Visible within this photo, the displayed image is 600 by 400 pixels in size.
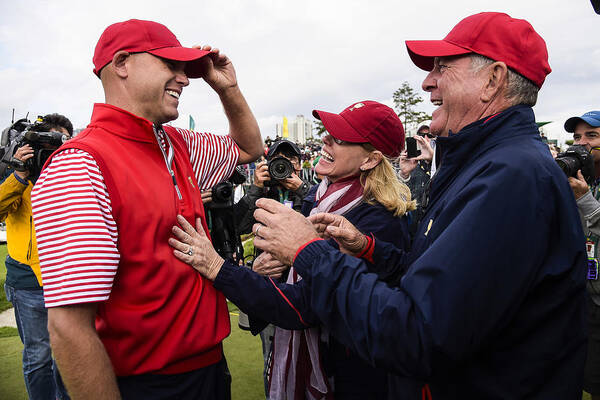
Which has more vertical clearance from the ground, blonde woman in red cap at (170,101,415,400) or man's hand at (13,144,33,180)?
man's hand at (13,144,33,180)

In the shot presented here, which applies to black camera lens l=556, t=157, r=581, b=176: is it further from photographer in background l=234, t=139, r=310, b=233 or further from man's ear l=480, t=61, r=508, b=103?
photographer in background l=234, t=139, r=310, b=233

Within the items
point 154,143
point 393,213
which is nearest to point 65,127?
point 154,143

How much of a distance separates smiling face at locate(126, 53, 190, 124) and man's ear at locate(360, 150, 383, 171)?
124 centimetres

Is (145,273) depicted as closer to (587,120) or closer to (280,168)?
(280,168)

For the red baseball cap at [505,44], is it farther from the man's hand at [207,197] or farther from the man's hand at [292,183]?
the man's hand at [292,183]

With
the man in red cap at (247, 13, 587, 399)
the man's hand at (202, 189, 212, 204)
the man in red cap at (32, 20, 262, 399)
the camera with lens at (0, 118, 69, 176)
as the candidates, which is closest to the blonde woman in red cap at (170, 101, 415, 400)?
the man in red cap at (32, 20, 262, 399)

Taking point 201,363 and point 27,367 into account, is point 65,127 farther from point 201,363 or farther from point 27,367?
point 201,363

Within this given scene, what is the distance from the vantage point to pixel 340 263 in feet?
4.06

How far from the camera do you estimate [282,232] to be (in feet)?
4.71

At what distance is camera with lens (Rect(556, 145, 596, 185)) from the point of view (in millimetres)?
2701

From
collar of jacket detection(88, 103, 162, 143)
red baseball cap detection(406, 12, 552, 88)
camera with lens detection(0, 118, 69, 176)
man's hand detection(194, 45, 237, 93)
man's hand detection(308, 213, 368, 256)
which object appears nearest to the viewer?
red baseball cap detection(406, 12, 552, 88)

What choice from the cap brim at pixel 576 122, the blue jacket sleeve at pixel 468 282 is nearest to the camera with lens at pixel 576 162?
the cap brim at pixel 576 122

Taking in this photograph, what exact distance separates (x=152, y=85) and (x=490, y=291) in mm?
1466

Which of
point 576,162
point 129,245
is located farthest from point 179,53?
point 576,162
